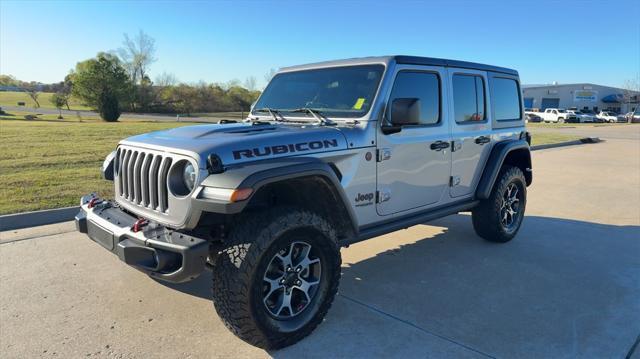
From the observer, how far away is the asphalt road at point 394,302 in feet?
10.3

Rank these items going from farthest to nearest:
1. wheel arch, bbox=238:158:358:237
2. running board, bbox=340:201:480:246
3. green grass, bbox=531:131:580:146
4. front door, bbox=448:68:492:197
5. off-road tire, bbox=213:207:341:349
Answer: green grass, bbox=531:131:580:146, front door, bbox=448:68:492:197, running board, bbox=340:201:480:246, wheel arch, bbox=238:158:358:237, off-road tire, bbox=213:207:341:349

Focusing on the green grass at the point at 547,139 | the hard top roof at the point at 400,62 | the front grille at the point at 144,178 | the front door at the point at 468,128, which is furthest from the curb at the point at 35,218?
the green grass at the point at 547,139

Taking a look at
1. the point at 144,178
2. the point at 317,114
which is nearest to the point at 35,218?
the point at 144,178

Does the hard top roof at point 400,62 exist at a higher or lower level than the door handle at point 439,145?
higher

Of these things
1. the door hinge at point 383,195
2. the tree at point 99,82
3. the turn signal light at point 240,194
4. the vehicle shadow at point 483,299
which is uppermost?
the tree at point 99,82

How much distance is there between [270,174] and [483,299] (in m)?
2.25

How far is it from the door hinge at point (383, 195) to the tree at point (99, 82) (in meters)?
35.3

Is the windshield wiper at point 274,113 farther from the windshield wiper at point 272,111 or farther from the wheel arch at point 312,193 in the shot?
the wheel arch at point 312,193

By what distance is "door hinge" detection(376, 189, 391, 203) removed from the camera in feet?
12.7

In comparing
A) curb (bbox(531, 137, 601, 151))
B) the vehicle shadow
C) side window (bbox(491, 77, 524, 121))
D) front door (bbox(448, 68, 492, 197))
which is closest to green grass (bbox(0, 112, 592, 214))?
the vehicle shadow

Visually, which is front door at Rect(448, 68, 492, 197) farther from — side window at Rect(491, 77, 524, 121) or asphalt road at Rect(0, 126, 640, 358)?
asphalt road at Rect(0, 126, 640, 358)

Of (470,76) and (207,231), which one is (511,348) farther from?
(470,76)

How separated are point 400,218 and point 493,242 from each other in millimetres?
1950

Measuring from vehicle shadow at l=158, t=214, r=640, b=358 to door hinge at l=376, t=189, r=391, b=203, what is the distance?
2.70 ft
